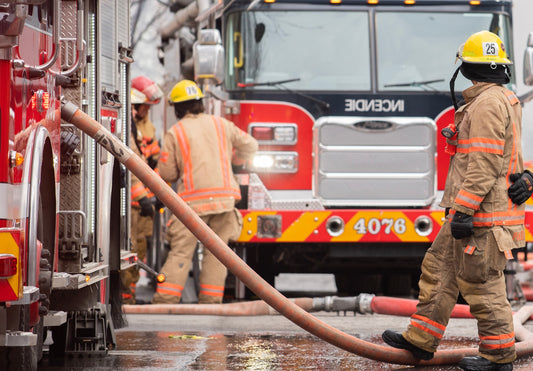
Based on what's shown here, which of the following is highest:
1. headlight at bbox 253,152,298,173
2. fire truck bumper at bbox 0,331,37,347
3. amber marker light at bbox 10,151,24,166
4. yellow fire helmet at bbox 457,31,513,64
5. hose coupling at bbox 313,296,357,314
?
yellow fire helmet at bbox 457,31,513,64

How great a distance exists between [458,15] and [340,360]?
4494 millimetres

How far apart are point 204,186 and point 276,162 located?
696 mm

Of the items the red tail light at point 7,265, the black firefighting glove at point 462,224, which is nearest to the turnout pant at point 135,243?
the black firefighting glove at point 462,224

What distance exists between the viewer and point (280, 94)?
10.4 m

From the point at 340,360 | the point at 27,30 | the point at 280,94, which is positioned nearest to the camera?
the point at 27,30

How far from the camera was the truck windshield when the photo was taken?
10.4 meters

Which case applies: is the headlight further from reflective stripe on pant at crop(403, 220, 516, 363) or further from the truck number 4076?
reflective stripe on pant at crop(403, 220, 516, 363)

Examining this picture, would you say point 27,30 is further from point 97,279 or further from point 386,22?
point 386,22

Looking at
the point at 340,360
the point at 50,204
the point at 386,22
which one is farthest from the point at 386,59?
the point at 50,204

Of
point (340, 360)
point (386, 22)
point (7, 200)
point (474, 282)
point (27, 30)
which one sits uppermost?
point (386, 22)

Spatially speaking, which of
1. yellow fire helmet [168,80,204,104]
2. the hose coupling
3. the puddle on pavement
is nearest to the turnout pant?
yellow fire helmet [168,80,204,104]

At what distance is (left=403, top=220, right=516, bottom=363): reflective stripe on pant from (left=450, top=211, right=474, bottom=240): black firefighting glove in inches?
3.8

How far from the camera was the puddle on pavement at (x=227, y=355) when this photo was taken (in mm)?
6793

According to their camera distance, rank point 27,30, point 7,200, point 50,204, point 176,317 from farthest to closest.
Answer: point 176,317, point 50,204, point 27,30, point 7,200
